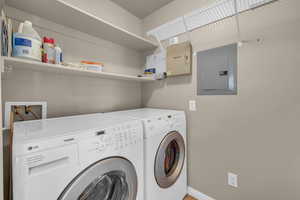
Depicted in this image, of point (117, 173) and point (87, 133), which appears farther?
point (117, 173)

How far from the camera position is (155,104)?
1.91 metres

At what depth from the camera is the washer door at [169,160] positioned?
1135 mm

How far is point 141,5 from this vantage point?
1771 mm

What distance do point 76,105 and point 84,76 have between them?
33 centimetres

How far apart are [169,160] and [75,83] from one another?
1.27m

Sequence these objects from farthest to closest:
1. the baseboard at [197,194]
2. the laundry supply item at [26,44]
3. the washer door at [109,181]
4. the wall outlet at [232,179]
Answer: the baseboard at [197,194] < the wall outlet at [232,179] < the laundry supply item at [26,44] < the washer door at [109,181]

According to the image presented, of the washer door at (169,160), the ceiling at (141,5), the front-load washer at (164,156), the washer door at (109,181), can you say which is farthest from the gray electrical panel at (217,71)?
the washer door at (109,181)

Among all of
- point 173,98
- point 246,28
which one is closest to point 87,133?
point 173,98

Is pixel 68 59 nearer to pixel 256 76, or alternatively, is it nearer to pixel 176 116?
pixel 176 116

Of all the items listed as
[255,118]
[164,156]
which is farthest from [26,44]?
[255,118]

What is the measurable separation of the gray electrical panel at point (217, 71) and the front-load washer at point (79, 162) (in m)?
0.86

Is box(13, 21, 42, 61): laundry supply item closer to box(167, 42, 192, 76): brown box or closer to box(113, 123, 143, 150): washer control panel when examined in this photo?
box(113, 123, 143, 150): washer control panel

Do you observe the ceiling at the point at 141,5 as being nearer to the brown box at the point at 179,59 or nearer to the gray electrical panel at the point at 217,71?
the brown box at the point at 179,59

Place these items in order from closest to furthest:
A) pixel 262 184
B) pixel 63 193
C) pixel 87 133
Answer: pixel 63 193 < pixel 87 133 < pixel 262 184
